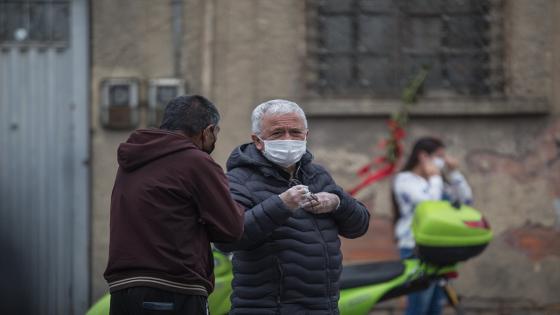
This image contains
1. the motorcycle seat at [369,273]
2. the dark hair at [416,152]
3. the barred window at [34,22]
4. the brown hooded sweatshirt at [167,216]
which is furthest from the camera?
the barred window at [34,22]

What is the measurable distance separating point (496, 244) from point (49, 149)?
381cm

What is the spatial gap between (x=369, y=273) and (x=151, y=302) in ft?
7.23

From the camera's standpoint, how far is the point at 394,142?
8.72 m

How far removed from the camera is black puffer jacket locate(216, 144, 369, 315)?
4383 millimetres

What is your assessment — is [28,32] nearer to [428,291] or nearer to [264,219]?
[428,291]

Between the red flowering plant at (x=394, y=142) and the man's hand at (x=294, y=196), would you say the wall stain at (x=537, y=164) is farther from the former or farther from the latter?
the man's hand at (x=294, y=196)

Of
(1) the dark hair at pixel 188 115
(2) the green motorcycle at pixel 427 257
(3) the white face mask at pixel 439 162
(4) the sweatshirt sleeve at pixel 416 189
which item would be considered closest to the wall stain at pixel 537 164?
(3) the white face mask at pixel 439 162

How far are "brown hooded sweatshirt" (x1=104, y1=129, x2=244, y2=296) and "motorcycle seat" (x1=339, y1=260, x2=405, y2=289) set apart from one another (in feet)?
5.94

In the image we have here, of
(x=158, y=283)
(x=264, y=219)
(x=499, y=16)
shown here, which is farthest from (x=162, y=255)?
(x=499, y=16)

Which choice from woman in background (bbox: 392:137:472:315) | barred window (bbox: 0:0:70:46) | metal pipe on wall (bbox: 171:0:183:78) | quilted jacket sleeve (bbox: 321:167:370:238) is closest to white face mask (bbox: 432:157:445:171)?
woman in background (bbox: 392:137:472:315)

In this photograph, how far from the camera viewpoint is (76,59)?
9.02m

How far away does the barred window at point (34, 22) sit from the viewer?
29.7ft

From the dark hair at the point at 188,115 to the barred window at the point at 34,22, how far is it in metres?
5.04

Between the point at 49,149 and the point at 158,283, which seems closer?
the point at 158,283
